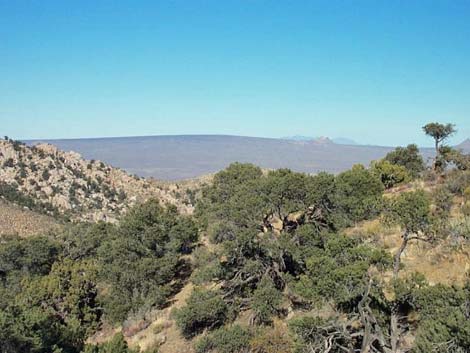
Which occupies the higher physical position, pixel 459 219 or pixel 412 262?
pixel 459 219

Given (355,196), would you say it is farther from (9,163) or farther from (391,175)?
(9,163)

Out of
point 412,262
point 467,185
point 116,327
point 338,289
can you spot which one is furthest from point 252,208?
point 467,185

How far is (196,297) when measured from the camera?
16.3 meters

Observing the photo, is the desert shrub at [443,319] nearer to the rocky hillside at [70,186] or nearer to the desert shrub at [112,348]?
the desert shrub at [112,348]

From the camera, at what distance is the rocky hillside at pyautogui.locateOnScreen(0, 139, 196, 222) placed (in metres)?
57.2

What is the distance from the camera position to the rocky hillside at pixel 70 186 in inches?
2251

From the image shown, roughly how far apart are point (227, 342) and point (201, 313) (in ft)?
7.23

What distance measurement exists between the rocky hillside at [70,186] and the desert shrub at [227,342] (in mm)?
40656

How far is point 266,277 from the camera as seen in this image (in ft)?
54.1

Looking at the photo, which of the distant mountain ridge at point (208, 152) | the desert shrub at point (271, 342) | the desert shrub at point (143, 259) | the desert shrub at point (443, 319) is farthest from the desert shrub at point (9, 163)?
the desert shrub at point (443, 319)

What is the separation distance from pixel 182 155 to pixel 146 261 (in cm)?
12802

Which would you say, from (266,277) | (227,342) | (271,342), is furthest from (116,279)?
(271,342)

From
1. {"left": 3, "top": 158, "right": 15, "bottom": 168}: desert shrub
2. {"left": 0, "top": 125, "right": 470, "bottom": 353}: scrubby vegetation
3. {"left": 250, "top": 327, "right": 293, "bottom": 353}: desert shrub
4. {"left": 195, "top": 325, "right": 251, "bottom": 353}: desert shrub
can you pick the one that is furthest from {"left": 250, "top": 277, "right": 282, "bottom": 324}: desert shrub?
{"left": 3, "top": 158, "right": 15, "bottom": 168}: desert shrub

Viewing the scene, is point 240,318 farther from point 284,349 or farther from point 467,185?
point 467,185
